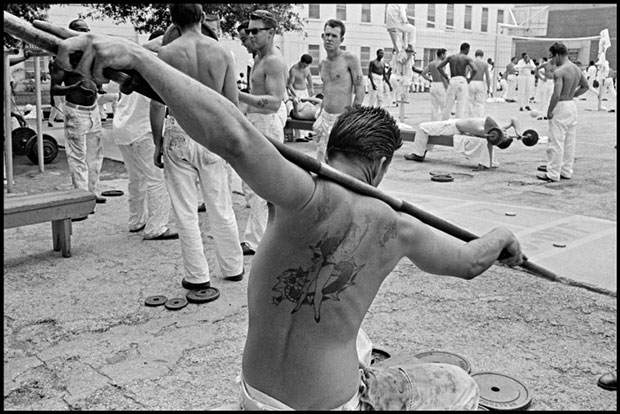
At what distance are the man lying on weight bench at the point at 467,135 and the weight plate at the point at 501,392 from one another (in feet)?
24.5

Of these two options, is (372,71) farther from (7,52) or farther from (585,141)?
(7,52)

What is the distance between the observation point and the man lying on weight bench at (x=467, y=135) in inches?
417

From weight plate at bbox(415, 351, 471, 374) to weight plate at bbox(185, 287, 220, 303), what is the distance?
1.73 metres

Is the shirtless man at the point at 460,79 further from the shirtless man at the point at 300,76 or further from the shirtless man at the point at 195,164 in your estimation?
the shirtless man at the point at 195,164

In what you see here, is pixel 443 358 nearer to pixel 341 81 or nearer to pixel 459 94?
pixel 341 81

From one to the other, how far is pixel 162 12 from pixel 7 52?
690cm

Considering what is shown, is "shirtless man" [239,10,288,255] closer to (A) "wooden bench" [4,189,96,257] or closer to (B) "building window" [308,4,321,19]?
(A) "wooden bench" [4,189,96,257]

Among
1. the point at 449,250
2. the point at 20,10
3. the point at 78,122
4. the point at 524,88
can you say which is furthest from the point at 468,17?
the point at 449,250

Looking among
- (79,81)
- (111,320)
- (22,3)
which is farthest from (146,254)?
(22,3)

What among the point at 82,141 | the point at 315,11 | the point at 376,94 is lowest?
the point at 82,141

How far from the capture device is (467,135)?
35.7 ft

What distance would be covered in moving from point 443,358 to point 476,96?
12004 mm

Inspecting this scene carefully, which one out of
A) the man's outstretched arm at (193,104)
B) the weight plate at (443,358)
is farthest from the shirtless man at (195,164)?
the man's outstretched arm at (193,104)

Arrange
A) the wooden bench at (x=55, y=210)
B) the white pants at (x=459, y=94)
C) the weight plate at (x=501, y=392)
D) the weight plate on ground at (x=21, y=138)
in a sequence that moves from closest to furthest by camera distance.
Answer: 1. the weight plate at (x=501, y=392)
2. the wooden bench at (x=55, y=210)
3. the weight plate on ground at (x=21, y=138)
4. the white pants at (x=459, y=94)
